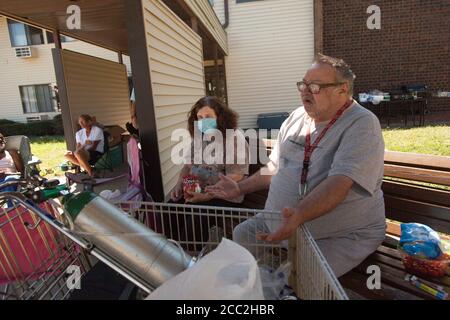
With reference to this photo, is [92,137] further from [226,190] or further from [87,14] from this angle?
[226,190]

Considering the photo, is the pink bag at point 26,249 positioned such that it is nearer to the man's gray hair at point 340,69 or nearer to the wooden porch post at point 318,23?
the man's gray hair at point 340,69

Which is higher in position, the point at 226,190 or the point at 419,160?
the point at 419,160

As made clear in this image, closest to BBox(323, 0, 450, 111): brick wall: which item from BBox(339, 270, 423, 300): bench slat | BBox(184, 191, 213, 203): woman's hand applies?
BBox(184, 191, 213, 203): woman's hand

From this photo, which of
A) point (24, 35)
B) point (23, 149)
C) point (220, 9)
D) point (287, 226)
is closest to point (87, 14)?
→ point (23, 149)

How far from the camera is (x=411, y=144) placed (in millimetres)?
7848

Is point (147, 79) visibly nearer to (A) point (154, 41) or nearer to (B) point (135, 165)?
(A) point (154, 41)

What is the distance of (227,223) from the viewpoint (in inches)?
109

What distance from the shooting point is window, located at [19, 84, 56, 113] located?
18.1 meters

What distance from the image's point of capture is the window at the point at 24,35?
686 inches

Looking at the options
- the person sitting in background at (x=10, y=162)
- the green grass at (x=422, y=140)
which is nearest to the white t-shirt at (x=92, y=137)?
the person sitting in background at (x=10, y=162)

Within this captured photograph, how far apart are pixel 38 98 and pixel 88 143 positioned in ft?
46.4

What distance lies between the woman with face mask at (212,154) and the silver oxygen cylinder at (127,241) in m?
1.50

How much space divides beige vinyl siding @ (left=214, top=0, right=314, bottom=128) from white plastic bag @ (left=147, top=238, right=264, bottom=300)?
12761 mm
